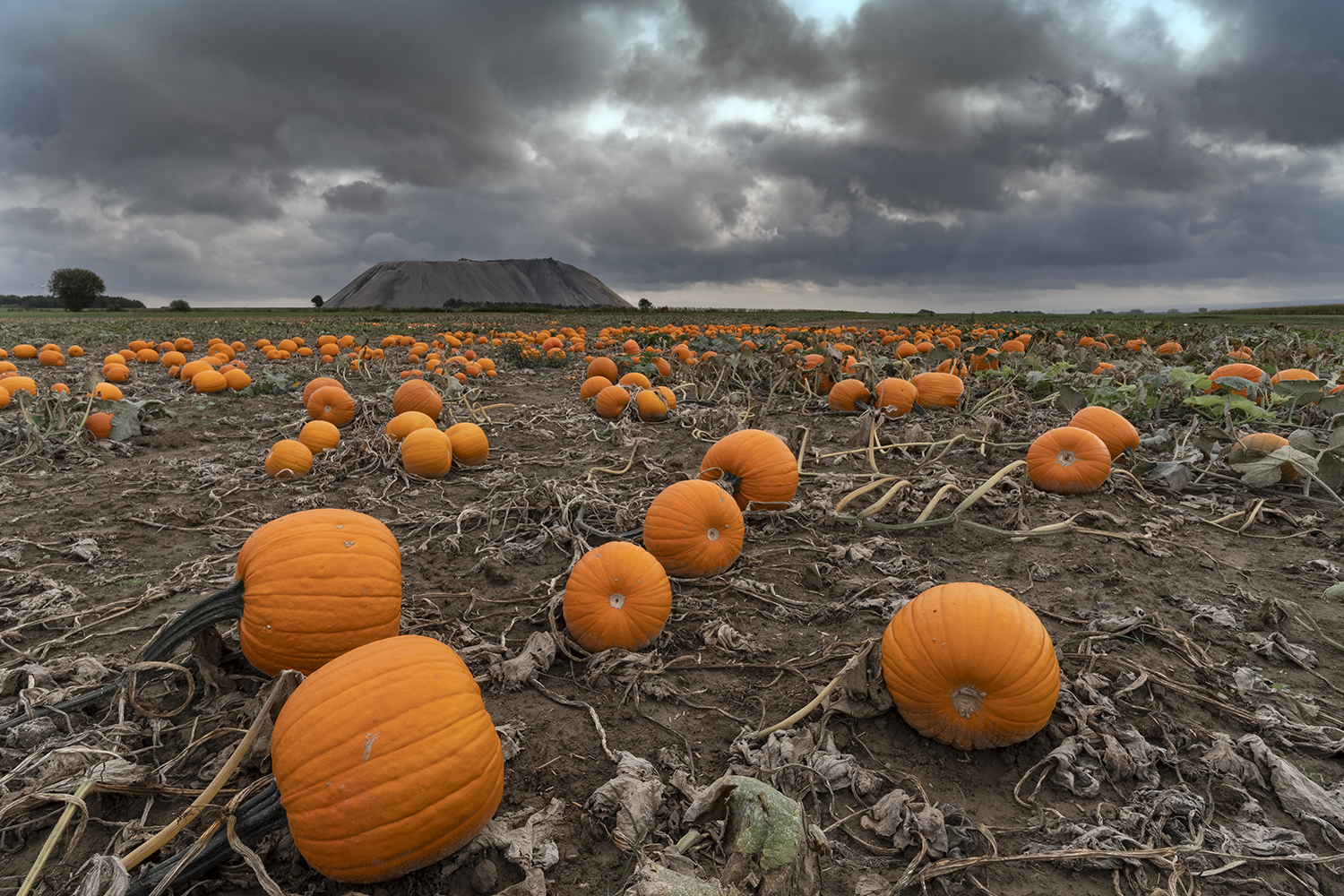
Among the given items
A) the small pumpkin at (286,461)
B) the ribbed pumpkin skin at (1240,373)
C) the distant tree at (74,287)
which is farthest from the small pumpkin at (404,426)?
the distant tree at (74,287)

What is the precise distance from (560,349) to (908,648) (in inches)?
512

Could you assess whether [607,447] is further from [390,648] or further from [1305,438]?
[1305,438]

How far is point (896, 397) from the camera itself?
23.7 ft

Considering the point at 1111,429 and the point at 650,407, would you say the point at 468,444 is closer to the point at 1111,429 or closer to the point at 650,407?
the point at 650,407

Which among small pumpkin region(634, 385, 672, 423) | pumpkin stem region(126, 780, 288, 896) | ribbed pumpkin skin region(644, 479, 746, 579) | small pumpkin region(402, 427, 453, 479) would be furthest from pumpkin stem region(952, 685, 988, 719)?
small pumpkin region(634, 385, 672, 423)

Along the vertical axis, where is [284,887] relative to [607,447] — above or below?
below

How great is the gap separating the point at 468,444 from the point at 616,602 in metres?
3.45

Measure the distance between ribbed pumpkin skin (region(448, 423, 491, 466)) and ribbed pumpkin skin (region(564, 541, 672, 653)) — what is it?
3.26 meters

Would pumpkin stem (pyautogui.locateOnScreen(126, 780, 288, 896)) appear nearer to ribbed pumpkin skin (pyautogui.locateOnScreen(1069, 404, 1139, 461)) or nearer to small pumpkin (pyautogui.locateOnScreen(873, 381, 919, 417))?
ribbed pumpkin skin (pyautogui.locateOnScreen(1069, 404, 1139, 461))

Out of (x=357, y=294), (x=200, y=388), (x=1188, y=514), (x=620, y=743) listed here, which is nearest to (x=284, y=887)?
(x=620, y=743)

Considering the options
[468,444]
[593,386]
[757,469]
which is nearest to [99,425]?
[468,444]

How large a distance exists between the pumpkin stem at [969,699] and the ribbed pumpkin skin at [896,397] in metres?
5.09

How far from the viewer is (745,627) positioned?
3.24m

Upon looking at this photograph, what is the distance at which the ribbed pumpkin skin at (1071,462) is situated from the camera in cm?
471
